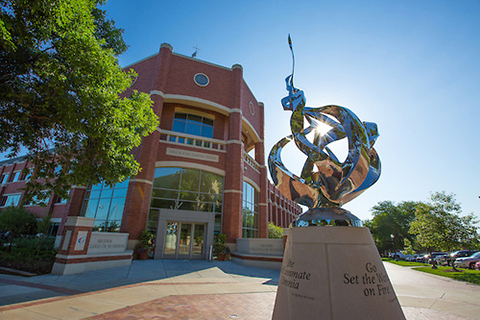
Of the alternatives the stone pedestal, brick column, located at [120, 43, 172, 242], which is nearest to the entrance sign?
the stone pedestal

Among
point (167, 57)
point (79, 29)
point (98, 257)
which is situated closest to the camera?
point (79, 29)

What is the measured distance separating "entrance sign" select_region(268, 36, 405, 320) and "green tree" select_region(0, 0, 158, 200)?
5533 millimetres

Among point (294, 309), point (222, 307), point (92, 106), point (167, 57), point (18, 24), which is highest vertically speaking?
point (167, 57)

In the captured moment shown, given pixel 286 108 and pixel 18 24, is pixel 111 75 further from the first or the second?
pixel 286 108

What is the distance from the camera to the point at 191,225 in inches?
616

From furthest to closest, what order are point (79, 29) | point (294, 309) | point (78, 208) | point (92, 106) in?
point (78, 208), point (92, 106), point (79, 29), point (294, 309)

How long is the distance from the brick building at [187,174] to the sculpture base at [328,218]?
12841 mm

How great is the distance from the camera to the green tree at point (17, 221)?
1970 centimetres

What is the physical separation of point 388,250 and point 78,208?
67149mm

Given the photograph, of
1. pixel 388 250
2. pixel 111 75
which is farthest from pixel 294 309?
pixel 388 250

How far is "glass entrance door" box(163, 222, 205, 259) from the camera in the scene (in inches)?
584

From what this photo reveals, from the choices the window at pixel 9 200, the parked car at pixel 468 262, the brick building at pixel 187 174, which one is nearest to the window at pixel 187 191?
the brick building at pixel 187 174

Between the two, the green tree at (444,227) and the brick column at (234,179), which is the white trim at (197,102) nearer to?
the brick column at (234,179)

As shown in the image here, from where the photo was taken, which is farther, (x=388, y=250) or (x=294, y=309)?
(x=388, y=250)
